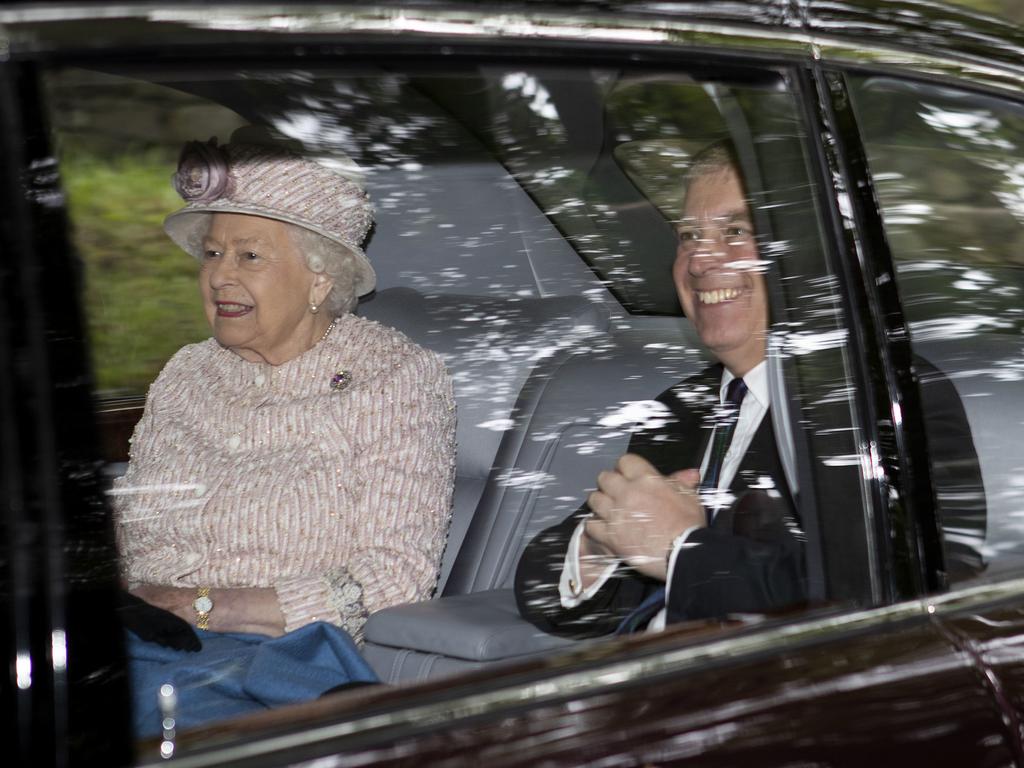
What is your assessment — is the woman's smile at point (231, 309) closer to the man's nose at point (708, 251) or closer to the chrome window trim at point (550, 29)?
the man's nose at point (708, 251)

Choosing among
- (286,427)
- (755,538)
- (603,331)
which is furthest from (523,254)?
(755,538)

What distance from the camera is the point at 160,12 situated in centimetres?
113

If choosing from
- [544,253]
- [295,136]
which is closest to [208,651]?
[295,136]

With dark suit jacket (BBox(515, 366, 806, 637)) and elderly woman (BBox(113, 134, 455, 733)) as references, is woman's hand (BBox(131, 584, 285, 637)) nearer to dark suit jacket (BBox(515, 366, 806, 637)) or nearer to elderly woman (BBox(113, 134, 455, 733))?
elderly woman (BBox(113, 134, 455, 733))

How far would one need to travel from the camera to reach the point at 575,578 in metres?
1.56

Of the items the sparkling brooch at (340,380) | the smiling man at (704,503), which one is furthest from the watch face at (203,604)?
the smiling man at (704,503)

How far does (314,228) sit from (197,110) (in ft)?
2.57

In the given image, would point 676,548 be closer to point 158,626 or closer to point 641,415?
point 641,415

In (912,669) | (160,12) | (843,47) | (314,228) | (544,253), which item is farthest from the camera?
(314,228)

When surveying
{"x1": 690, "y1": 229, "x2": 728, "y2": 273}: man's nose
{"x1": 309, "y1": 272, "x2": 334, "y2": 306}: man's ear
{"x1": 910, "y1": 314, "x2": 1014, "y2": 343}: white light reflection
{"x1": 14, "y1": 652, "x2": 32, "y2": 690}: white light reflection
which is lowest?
{"x1": 14, "y1": 652, "x2": 32, "y2": 690}: white light reflection

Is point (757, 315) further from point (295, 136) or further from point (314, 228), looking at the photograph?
point (314, 228)

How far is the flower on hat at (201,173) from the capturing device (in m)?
1.73

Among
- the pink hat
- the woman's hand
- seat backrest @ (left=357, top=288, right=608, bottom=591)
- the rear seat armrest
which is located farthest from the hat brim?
the rear seat armrest

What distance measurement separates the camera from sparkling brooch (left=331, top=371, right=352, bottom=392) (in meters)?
2.43
